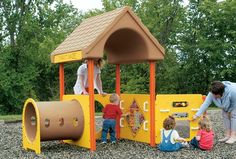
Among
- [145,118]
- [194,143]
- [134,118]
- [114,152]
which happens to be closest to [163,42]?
[134,118]

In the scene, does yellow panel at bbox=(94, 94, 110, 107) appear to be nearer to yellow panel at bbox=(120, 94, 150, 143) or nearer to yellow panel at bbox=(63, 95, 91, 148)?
yellow panel at bbox=(120, 94, 150, 143)

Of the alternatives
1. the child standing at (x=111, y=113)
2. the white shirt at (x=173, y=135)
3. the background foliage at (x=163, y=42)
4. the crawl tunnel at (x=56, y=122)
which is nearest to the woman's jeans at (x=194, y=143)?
the white shirt at (x=173, y=135)

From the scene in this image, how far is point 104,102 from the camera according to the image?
10180 mm

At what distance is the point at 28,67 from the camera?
93.0ft

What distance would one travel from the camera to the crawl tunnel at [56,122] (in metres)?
8.77

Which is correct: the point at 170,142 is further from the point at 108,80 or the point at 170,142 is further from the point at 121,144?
the point at 108,80

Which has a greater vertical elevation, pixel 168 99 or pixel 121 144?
pixel 168 99

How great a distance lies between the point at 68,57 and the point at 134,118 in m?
1.98

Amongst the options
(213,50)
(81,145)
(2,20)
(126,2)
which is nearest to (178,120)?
(81,145)

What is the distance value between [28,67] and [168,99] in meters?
20.0

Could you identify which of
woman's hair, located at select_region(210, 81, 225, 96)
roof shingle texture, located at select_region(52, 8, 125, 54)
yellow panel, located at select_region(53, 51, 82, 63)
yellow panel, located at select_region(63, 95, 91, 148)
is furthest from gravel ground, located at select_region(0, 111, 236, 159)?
roof shingle texture, located at select_region(52, 8, 125, 54)

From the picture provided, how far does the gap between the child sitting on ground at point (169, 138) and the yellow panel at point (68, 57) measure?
2003 mm

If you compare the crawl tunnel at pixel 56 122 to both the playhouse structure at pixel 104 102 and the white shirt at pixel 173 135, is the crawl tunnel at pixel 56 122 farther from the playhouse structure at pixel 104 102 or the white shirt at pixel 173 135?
the white shirt at pixel 173 135

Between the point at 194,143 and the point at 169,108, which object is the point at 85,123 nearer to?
the point at 169,108
